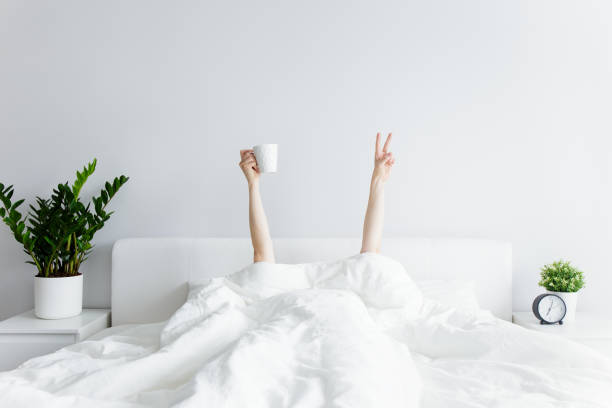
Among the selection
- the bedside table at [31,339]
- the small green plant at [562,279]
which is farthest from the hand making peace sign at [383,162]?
the bedside table at [31,339]

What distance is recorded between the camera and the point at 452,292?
7.13ft

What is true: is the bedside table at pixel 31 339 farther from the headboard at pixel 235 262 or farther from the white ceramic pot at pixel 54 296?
the headboard at pixel 235 262

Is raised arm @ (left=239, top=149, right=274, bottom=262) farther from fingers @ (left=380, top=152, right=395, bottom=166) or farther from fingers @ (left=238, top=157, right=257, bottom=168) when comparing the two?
fingers @ (left=380, top=152, right=395, bottom=166)

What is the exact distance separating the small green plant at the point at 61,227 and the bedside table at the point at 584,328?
7.03 ft

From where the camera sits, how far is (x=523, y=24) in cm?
254

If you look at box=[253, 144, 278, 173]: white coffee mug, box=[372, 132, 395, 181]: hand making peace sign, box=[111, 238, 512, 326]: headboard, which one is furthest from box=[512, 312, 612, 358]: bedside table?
box=[253, 144, 278, 173]: white coffee mug

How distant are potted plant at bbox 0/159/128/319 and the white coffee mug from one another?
79 centimetres

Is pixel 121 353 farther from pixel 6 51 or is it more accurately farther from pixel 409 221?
pixel 6 51

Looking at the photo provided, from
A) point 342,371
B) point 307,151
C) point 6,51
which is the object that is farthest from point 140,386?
point 6,51

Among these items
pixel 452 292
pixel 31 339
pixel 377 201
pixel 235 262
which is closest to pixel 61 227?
pixel 31 339

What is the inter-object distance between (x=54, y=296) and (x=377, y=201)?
5.32 ft

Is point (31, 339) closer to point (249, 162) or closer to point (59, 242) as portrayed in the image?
point (59, 242)

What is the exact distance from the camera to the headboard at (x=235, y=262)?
2350mm

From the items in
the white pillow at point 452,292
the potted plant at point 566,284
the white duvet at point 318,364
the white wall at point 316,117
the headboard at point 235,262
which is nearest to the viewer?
the white duvet at point 318,364
